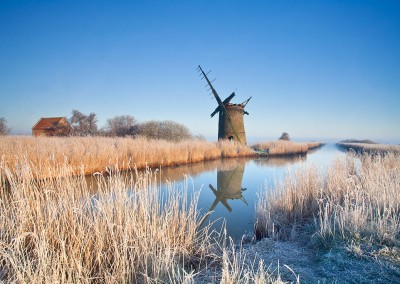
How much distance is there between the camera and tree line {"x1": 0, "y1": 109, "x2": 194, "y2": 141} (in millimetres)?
23109

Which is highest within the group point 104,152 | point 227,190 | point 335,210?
point 104,152

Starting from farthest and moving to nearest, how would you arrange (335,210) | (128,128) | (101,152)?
1. (128,128)
2. (101,152)
3. (335,210)

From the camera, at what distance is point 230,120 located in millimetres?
21109

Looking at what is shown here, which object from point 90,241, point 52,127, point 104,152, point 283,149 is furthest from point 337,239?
point 52,127

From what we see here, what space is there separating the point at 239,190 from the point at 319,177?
9.43 ft

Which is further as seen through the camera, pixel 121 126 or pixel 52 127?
pixel 52 127

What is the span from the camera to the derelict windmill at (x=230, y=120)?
21219 mm

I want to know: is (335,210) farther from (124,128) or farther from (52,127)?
(52,127)

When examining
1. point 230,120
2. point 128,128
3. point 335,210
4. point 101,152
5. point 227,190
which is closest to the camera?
point 335,210

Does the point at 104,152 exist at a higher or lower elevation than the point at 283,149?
higher

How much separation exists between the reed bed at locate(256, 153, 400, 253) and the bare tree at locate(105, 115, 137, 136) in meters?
21.2

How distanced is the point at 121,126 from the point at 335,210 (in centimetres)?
2458

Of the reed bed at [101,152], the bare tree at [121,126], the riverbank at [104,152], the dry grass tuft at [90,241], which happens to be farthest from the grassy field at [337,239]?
the bare tree at [121,126]

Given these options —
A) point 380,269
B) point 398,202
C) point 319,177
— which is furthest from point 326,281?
point 319,177
